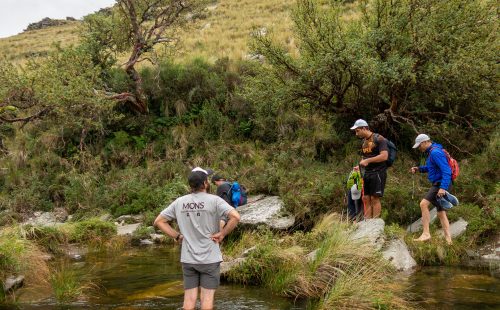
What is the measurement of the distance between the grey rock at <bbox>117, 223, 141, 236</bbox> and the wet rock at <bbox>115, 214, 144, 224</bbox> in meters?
0.37

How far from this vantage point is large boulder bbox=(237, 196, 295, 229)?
11.6m

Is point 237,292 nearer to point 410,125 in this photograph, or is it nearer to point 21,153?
point 410,125

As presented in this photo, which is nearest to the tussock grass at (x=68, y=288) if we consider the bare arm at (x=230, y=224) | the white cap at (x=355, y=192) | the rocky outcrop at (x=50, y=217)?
the bare arm at (x=230, y=224)

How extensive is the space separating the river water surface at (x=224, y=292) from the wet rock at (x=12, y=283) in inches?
6.5

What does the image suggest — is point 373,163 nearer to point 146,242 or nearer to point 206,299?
point 206,299

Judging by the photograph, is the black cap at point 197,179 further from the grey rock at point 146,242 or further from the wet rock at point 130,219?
the wet rock at point 130,219

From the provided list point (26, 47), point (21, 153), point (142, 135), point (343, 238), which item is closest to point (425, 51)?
point (343, 238)

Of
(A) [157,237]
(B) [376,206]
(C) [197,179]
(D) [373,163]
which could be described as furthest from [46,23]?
(C) [197,179]

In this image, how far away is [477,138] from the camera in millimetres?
13781

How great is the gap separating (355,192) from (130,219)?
6.82 m

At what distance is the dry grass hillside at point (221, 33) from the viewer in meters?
24.8

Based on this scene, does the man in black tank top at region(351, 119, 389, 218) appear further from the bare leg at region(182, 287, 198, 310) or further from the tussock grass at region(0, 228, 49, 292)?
the tussock grass at region(0, 228, 49, 292)

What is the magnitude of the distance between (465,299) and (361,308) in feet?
5.76

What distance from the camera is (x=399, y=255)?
29.0 feet
